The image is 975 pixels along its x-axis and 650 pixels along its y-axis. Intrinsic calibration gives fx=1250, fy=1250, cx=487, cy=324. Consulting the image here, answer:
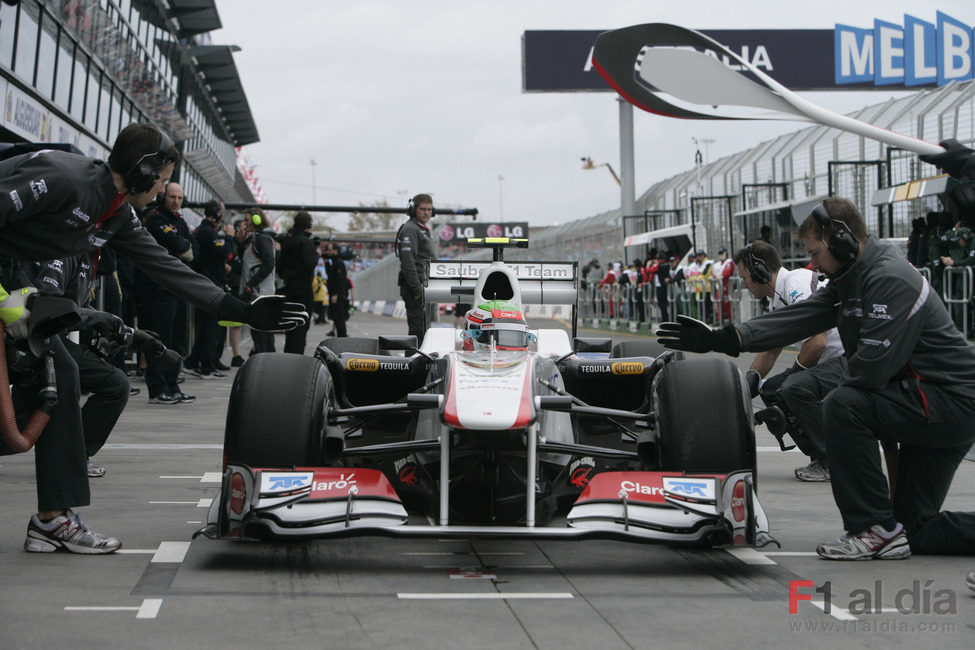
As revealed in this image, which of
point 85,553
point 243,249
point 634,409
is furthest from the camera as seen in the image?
point 243,249

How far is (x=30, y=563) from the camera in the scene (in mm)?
4914

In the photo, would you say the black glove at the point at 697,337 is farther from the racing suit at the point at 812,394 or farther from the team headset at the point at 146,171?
the team headset at the point at 146,171

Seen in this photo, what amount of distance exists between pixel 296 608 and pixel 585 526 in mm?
1153

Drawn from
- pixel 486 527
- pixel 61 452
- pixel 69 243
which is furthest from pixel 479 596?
pixel 69 243

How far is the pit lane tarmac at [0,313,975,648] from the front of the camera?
3.92m

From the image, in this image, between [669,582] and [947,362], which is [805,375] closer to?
[947,362]

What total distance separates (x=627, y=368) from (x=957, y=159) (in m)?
1.85

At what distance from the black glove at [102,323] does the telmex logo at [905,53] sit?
1537 inches

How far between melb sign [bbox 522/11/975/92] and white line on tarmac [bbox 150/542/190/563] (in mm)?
Answer: 38601

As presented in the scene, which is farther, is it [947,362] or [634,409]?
[634,409]

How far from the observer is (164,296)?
37.3 ft

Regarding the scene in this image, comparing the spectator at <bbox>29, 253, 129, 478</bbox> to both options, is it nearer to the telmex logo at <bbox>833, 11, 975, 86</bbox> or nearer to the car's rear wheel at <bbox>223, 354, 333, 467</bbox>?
the car's rear wheel at <bbox>223, 354, 333, 467</bbox>

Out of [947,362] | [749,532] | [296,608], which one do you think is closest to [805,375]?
[947,362]

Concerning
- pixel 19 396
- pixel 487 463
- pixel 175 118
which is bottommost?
pixel 487 463
